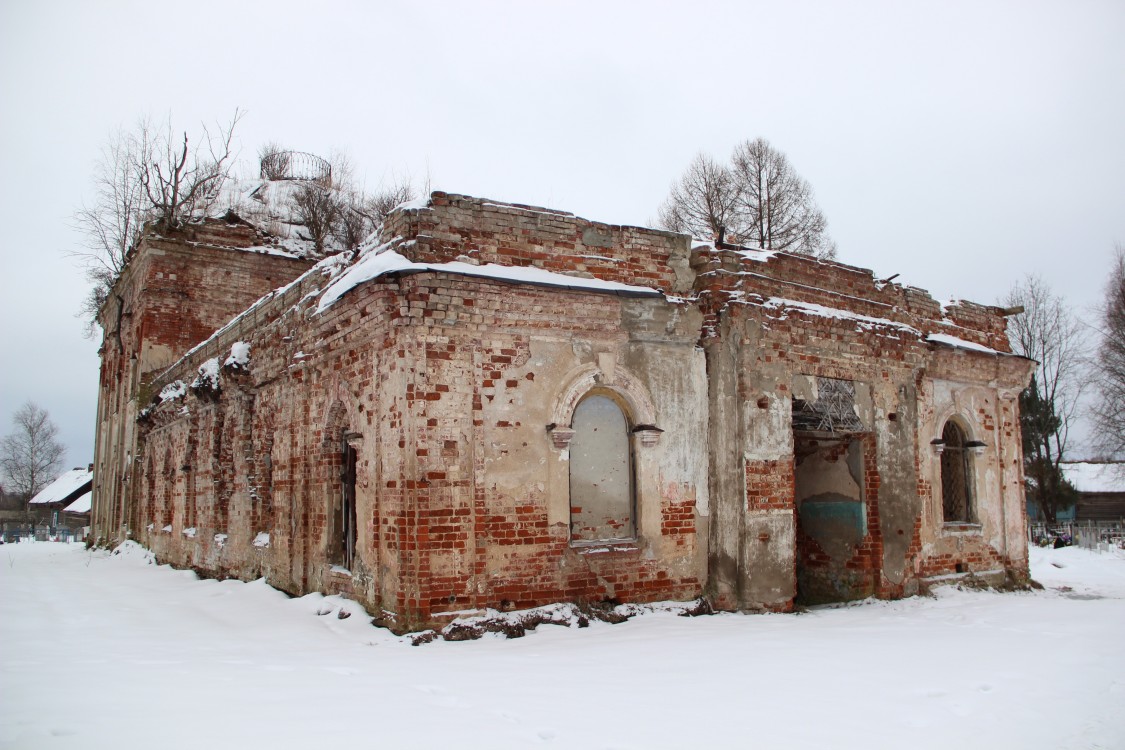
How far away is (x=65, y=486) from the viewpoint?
43469 mm

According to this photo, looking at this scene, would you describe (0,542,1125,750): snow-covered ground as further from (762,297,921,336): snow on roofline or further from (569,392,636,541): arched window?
(762,297,921,336): snow on roofline

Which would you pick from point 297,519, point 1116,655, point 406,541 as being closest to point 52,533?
point 297,519

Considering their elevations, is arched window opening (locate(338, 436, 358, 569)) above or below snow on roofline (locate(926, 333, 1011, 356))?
below

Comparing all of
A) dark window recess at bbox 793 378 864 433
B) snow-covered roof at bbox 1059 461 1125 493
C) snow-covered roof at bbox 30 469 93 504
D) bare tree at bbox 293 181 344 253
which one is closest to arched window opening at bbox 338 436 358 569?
dark window recess at bbox 793 378 864 433

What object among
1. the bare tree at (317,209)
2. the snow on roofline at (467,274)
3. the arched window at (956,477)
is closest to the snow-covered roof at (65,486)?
the bare tree at (317,209)

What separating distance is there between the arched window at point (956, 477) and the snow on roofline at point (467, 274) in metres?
6.18

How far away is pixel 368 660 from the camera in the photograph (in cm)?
629

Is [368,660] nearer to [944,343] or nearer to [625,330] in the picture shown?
[625,330]

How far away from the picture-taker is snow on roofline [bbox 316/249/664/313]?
7562mm

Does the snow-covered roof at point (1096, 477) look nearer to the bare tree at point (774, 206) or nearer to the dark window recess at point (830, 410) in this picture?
the bare tree at point (774, 206)

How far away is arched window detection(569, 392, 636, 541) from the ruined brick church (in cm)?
2

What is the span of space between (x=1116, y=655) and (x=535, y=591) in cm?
511

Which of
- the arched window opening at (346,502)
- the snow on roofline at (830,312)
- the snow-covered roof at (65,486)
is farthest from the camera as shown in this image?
the snow-covered roof at (65,486)

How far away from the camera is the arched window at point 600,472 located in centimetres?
838
